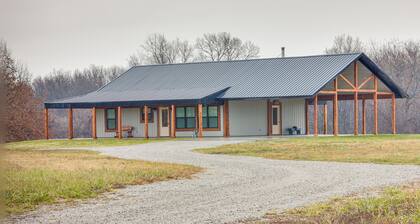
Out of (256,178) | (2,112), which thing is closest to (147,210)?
(256,178)

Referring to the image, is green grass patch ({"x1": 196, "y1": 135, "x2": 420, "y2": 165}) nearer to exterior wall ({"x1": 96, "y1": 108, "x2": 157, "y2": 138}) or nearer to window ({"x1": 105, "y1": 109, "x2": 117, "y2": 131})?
exterior wall ({"x1": 96, "y1": 108, "x2": 157, "y2": 138})

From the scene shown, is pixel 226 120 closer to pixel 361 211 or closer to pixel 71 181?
pixel 71 181

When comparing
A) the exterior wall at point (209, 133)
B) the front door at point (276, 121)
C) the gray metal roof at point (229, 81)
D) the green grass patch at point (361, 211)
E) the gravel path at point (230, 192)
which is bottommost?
the gravel path at point (230, 192)

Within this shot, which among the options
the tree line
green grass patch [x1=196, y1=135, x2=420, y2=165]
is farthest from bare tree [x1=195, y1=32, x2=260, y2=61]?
green grass patch [x1=196, y1=135, x2=420, y2=165]

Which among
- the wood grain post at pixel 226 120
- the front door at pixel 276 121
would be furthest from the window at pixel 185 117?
the front door at pixel 276 121

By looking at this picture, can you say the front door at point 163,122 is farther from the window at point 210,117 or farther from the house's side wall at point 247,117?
the house's side wall at point 247,117

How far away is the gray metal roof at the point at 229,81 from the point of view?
128 ft

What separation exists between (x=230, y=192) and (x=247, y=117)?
91.5 feet

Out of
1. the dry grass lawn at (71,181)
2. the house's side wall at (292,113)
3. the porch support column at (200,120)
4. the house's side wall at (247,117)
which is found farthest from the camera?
the house's side wall at (292,113)

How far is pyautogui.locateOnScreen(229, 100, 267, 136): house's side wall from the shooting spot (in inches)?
1608

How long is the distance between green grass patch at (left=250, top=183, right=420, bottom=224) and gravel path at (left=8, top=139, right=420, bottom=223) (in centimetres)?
61

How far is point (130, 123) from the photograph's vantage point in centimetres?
4353

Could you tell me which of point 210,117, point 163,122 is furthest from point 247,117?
point 163,122

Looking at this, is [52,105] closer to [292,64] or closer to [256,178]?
[292,64]
